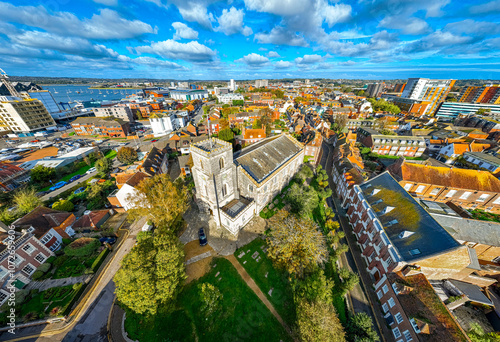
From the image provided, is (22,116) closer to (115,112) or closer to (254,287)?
(115,112)

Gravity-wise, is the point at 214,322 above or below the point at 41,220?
below

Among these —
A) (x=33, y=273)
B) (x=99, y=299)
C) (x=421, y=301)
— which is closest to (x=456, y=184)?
(x=421, y=301)

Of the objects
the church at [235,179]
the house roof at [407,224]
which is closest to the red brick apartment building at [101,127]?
the church at [235,179]

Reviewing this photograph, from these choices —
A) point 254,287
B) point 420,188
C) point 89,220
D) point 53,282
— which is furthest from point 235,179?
point 420,188

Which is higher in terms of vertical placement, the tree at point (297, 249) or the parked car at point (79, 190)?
the tree at point (297, 249)

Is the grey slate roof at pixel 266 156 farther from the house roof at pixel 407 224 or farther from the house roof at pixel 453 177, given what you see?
the house roof at pixel 453 177

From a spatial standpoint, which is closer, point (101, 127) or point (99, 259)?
point (99, 259)
